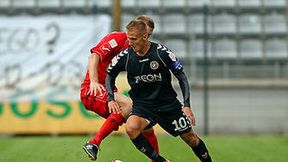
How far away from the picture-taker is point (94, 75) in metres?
7.11

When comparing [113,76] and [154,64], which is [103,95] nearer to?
[113,76]

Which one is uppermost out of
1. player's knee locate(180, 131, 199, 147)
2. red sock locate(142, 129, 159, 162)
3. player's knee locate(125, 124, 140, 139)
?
player's knee locate(125, 124, 140, 139)

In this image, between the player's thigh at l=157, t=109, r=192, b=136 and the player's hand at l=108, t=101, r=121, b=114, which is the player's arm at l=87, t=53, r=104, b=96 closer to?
the player's hand at l=108, t=101, r=121, b=114

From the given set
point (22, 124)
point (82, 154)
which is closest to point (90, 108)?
point (82, 154)

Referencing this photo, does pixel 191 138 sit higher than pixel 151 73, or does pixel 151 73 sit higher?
pixel 151 73

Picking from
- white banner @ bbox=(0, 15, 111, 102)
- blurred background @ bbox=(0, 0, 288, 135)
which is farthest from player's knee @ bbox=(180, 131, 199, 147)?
white banner @ bbox=(0, 15, 111, 102)

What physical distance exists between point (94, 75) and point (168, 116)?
37.6 inches

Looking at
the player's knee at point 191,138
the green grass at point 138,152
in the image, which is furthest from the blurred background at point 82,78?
the player's knee at point 191,138

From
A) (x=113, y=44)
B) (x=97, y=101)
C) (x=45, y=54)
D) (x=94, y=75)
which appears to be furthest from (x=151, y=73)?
(x=45, y=54)

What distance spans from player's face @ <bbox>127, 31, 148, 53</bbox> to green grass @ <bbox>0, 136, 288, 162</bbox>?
259cm

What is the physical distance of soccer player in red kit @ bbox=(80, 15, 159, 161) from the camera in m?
7.02

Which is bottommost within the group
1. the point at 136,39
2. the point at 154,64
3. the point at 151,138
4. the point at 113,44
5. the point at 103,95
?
the point at 151,138

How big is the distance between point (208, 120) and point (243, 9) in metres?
6.93

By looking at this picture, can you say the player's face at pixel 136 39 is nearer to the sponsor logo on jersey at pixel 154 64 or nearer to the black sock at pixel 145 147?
the sponsor logo on jersey at pixel 154 64
